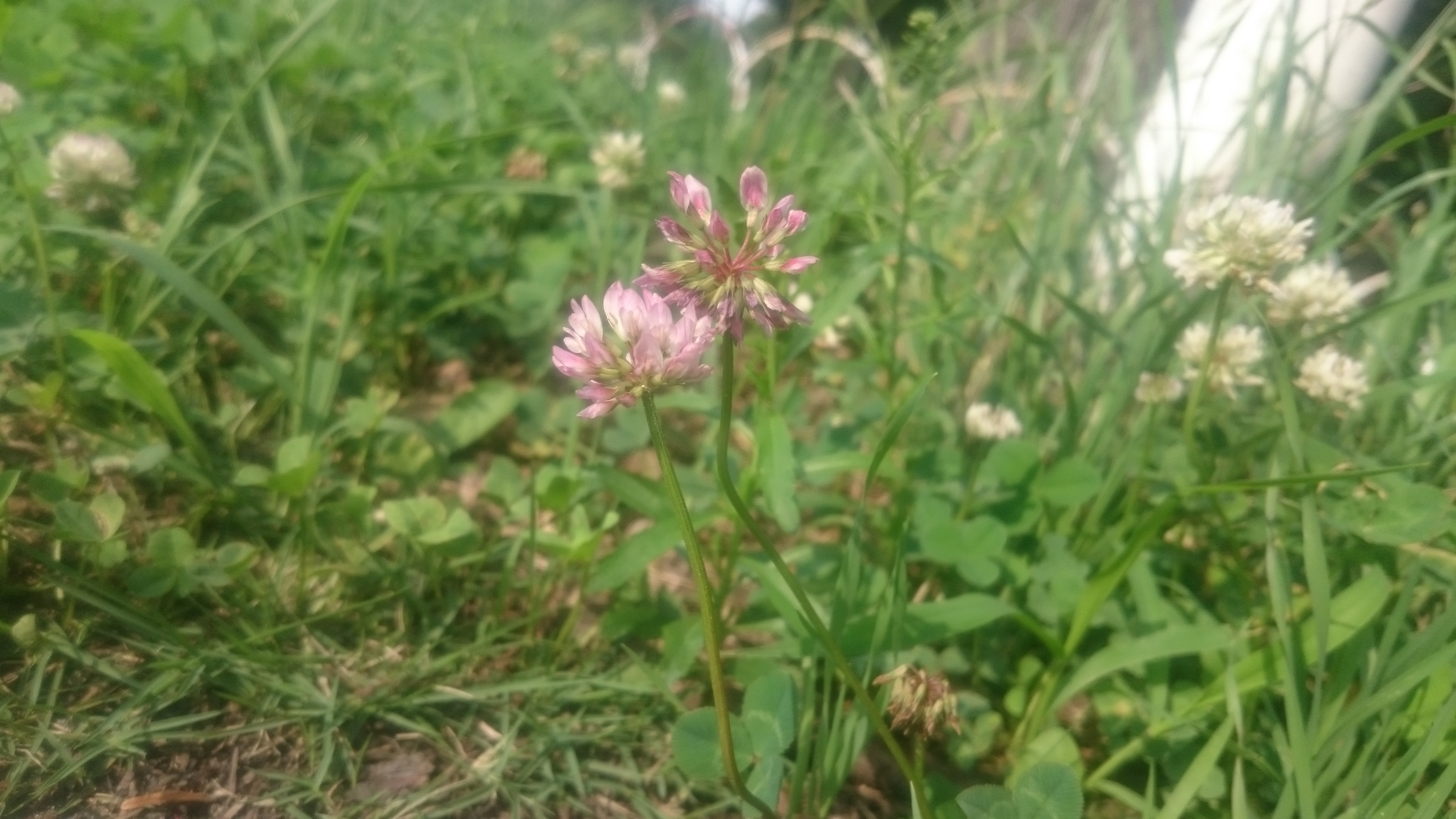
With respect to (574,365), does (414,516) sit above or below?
below

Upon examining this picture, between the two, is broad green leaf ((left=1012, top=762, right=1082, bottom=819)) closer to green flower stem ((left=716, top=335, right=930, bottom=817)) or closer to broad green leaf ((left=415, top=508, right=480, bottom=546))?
green flower stem ((left=716, top=335, right=930, bottom=817))

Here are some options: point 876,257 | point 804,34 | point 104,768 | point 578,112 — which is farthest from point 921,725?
point 804,34

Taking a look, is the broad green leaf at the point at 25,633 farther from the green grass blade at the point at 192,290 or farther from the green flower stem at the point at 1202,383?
the green flower stem at the point at 1202,383

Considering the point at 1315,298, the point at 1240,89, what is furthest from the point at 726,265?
the point at 1240,89

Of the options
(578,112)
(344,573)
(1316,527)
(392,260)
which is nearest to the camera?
(1316,527)

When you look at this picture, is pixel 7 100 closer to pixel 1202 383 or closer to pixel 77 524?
pixel 77 524

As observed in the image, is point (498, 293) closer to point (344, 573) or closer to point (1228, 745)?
point (344, 573)
